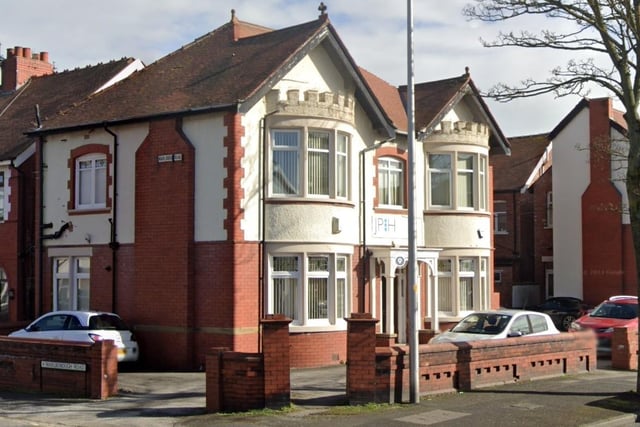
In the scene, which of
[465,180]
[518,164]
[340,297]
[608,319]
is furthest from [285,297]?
[518,164]

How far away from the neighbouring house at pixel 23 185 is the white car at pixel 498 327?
11.5m

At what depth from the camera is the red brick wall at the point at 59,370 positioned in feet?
48.9

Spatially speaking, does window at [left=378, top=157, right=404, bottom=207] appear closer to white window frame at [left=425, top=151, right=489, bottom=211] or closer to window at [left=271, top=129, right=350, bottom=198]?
white window frame at [left=425, top=151, right=489, bottom=211]

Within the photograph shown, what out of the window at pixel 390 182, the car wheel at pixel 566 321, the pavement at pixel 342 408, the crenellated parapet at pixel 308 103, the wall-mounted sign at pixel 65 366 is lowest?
the pavement at pixel 342 408

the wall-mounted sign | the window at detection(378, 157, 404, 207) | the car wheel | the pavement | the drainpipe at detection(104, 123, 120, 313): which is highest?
the window at detection(378, 157, 404, 207)

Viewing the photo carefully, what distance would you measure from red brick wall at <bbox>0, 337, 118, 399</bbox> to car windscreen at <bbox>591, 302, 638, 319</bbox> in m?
15.6

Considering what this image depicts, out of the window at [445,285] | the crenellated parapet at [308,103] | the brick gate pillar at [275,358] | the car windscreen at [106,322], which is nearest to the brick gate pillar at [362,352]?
the brick gate pillar at [275,358]

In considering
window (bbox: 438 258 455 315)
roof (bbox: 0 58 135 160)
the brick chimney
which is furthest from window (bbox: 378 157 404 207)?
the brick chimney

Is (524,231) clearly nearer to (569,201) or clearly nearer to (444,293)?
(569,201)

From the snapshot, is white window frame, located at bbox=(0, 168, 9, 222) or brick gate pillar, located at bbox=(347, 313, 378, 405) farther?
white window frame, located at bbox=(0, 168, 9, 222)

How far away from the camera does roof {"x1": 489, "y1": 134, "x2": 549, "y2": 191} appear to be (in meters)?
40.8

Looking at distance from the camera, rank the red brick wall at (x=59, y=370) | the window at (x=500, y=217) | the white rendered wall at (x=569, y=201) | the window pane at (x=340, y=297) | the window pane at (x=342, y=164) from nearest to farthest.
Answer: the red brick wall at (x=59, y=370)
the window pane at (x=340, y=297)
the window pane at (x=342, y=164)
the white rendered wall at (x=569, y=201)
the window at (x=500, y=217)

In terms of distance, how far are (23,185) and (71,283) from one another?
12.6 ft

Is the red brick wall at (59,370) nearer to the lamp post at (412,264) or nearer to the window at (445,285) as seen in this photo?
the lamp post at (412,264)
